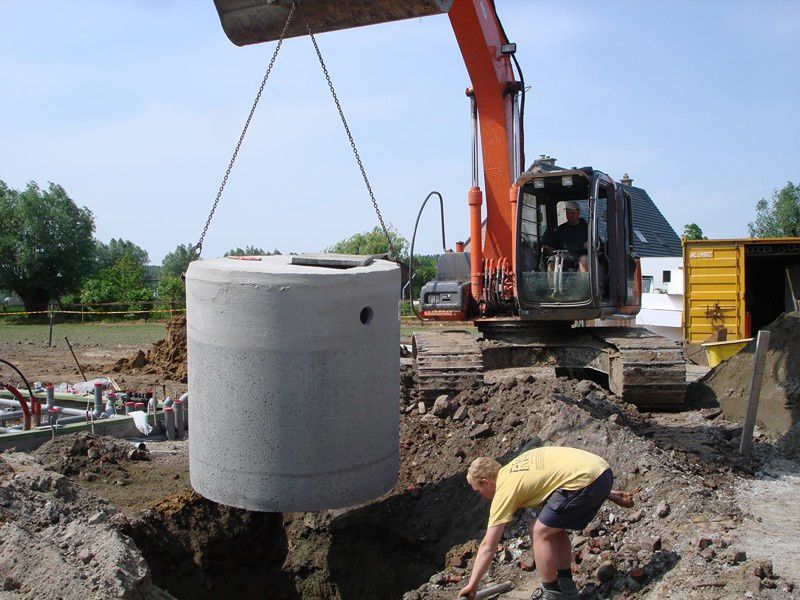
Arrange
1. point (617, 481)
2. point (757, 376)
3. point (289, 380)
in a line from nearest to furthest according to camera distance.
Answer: point (289, 380) → point (617, 481) → point (757, 376)

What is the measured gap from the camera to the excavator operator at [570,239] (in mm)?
10016

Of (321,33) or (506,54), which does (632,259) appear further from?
(321,33)

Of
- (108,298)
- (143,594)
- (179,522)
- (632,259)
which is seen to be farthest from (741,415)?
(108,298)

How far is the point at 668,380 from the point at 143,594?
6.66 m

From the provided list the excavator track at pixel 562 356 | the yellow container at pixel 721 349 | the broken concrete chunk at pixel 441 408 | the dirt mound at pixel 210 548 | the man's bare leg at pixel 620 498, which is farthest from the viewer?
the yellow container at pixel 721 349

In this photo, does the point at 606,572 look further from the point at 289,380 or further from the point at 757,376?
the point at 757,376

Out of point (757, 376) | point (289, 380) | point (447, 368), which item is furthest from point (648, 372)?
point (289, 380)

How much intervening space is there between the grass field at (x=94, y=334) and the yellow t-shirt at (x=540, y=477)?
66.7ft

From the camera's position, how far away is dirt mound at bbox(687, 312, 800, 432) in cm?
943

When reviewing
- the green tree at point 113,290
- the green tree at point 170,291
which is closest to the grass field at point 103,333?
the green tree at point 170,291

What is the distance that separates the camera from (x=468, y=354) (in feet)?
31.6

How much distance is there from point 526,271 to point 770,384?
10.7ft

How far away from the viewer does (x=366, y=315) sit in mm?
5336

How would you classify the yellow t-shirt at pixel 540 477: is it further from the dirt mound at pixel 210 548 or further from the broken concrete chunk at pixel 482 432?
the dirt mound at pixel 210 548
